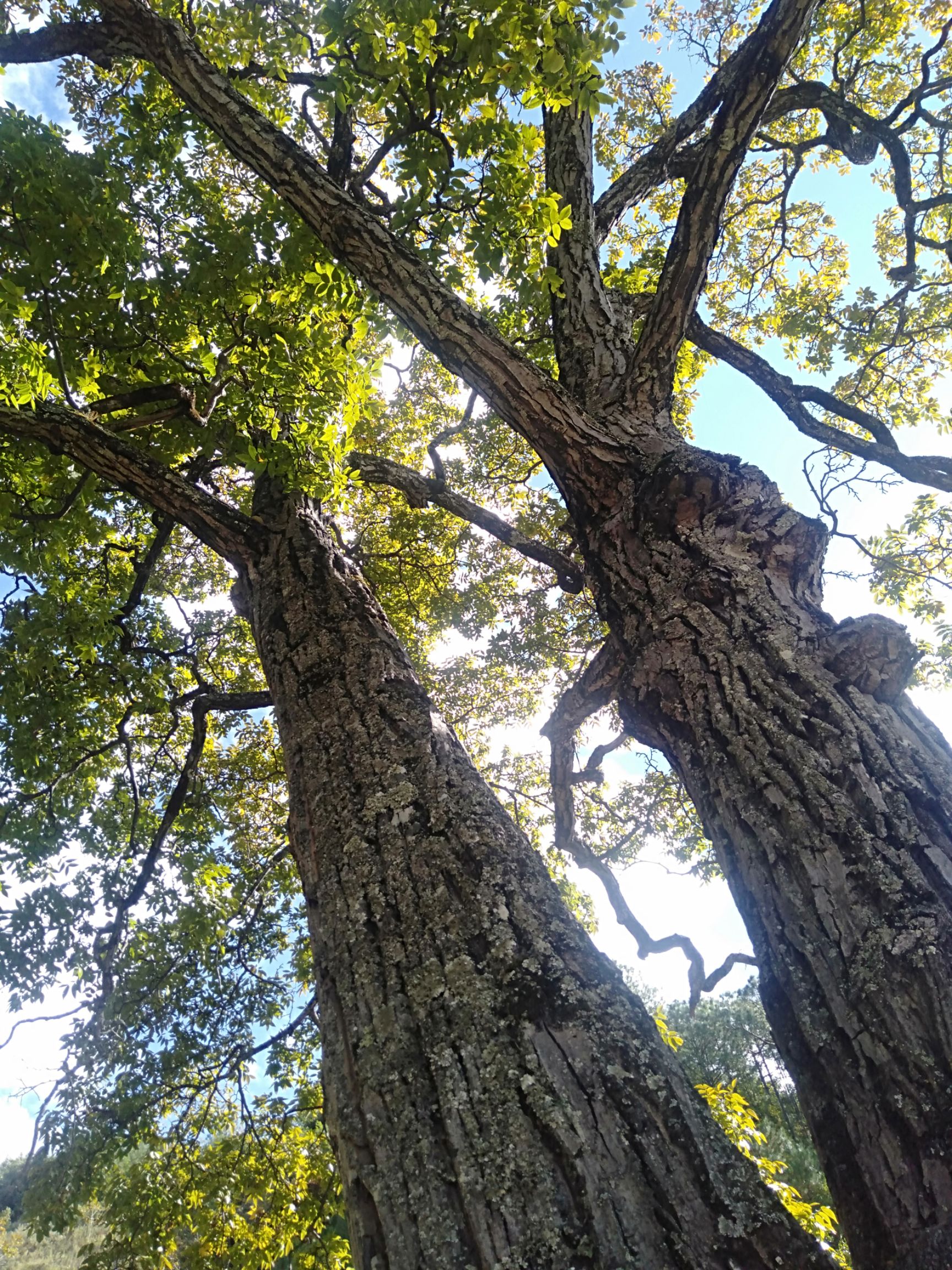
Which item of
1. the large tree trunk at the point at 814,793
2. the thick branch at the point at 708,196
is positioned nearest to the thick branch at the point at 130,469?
the large tree trunk at the point at 814,793

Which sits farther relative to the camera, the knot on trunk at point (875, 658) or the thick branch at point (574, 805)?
the thick branch at point (574, 805)

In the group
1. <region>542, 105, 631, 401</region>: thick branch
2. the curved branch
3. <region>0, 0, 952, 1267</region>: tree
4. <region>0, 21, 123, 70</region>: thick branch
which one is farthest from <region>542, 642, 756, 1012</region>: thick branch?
<region>0, 21, 123, 70</region>: thick branch

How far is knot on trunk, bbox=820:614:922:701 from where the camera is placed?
204 centimetres

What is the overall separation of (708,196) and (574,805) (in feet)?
14.6

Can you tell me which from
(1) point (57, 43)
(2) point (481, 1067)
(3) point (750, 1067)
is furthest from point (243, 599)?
(3) point (750, 1067)

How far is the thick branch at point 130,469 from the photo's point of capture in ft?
11.9

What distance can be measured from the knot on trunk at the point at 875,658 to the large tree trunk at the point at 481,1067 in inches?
44.0

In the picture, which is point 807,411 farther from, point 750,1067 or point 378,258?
point 750,1067

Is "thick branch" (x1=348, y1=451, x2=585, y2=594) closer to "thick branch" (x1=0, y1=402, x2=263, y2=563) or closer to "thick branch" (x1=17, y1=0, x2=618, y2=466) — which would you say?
"thick branch" (x1=17, y1=0, x2=618, y2=466)

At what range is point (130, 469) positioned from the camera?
3.74 meters

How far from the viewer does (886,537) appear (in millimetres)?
7098

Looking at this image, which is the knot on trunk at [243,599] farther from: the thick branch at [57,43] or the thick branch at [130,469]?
the thick branch at [57,43]

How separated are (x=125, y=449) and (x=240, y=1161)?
264 inches

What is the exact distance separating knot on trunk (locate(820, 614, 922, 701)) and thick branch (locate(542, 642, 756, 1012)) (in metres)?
2.46
